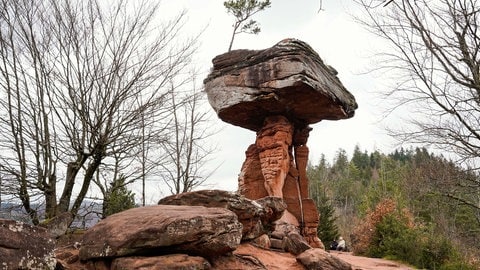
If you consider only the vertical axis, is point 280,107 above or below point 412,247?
above

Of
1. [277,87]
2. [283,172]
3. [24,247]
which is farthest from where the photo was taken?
[283,172]

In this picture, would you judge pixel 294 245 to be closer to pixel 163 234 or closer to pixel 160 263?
pixel 163 234

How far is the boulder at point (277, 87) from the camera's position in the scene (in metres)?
11.4

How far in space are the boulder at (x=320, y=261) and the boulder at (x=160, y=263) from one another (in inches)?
119

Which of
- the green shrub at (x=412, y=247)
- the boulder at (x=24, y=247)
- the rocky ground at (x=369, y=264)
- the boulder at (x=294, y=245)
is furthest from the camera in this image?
the green shrub at (x=412, y=247)

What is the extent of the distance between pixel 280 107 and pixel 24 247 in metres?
9.54

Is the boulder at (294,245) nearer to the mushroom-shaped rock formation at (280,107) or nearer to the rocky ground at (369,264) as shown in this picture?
the rocky ground at (369,264)

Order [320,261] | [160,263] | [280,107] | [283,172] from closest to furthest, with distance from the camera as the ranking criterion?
[160,263]
[320,261]
[280,107]
[283,172]

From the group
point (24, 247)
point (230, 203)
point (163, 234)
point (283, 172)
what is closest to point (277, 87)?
point (283, 172)

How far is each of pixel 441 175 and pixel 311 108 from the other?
4301 millimetres

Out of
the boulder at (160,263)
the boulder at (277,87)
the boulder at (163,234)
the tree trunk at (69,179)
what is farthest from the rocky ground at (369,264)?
the tree trunk at (69,179)

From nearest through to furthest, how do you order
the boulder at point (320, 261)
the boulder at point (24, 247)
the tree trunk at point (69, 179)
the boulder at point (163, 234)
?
1. the boulder at point (24, 247)
2. the boulder at point (163, 234)
3. the tree trunk at point (69, 179)
4. the boulder at point (320, 261)

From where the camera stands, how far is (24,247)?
3.70m

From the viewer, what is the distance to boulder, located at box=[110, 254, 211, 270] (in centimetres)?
474
